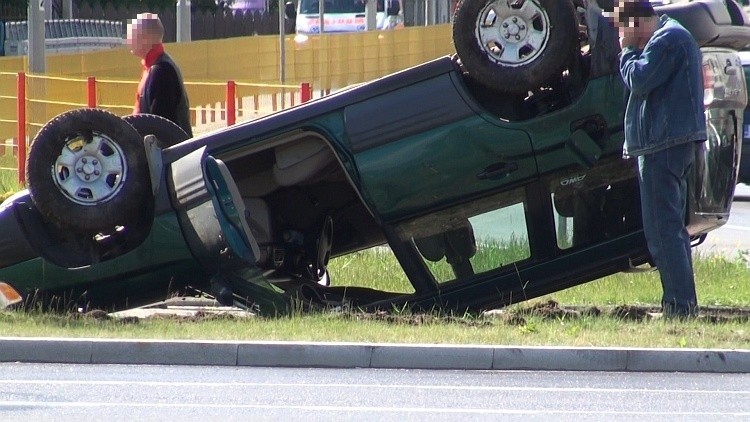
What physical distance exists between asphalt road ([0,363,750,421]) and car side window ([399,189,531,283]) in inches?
50.1

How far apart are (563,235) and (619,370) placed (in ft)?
4.27

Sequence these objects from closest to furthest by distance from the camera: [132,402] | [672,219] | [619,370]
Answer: [132,402] → [619,370] → [672,219]

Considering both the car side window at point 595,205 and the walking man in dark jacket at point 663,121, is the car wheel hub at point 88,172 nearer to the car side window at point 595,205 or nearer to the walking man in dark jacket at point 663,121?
the car side window at point 595,205

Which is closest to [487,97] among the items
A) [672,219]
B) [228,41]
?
[672,219]

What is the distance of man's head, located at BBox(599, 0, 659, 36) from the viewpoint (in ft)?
27.6

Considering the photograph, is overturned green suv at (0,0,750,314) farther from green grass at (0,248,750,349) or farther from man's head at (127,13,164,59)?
man's head at (127,13,164,59)

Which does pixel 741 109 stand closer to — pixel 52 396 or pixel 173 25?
pixel 52 396

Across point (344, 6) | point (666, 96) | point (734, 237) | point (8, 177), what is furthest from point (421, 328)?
point (344, 6)

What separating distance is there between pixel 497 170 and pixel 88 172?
236 centimetres

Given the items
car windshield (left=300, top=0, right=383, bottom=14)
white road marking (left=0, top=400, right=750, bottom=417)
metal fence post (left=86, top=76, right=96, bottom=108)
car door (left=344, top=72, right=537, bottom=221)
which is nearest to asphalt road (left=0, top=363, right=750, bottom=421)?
white road marking (left=0, top=400, right=750, bottom=417)

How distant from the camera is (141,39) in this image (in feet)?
33.2

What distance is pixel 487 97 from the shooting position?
8766mm

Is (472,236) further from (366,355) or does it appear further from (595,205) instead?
(366,355)

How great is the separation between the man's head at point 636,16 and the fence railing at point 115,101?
9.92m
